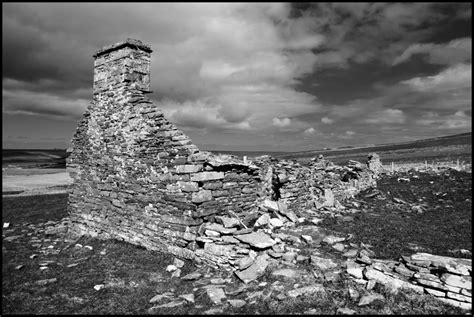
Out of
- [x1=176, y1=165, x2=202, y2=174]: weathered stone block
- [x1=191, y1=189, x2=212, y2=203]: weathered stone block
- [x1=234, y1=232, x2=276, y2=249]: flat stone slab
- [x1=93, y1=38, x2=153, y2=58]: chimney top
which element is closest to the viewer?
[x1=234, y1=232, x2=276, y2=249]: flat stone slab

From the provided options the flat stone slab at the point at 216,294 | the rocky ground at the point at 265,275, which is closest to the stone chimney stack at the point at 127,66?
the rocky ground at the point at 265,275

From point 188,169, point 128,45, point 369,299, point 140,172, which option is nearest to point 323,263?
point 369,299

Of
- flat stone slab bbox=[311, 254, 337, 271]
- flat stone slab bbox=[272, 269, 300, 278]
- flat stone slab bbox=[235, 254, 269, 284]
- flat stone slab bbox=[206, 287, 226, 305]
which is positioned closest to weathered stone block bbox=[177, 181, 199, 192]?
flat stone slab bbox=[235, 254, 269, 284]

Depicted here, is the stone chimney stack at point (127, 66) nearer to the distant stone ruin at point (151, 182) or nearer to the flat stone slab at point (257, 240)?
the distant stone ruin at point (151, 182)

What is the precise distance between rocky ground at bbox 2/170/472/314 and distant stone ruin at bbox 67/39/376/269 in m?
0.65

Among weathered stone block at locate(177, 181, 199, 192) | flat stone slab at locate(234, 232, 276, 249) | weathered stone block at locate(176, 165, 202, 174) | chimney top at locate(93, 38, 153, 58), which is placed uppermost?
chimney top at locate(93, 38, 153, 58)

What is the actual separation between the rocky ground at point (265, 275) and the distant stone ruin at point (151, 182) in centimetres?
65

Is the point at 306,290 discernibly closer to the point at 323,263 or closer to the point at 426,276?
the point at 323,263

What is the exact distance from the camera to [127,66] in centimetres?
1146

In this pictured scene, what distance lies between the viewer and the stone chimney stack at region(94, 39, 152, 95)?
1147cm

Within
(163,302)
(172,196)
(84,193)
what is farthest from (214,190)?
(84,193)

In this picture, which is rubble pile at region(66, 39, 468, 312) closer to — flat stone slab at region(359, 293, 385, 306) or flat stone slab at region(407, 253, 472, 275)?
flat stone slab at region(407, 253, 472, 275)

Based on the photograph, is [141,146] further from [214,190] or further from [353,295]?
[353,295]

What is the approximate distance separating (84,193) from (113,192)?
223 cm
